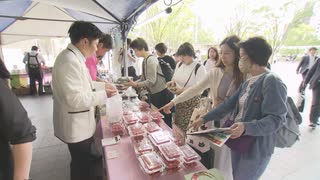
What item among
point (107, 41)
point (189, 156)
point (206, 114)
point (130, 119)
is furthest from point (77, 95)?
point (107, 41)

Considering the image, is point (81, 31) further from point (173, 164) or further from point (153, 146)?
point (173, 164)

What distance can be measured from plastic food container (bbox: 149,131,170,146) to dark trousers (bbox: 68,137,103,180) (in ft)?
1.74

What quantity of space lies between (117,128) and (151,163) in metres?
0.62

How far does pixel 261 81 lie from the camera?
1.14 m

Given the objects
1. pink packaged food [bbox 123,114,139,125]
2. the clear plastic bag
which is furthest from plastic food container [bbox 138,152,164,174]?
the clear plastic bag

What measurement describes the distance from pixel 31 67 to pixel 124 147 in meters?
6.21

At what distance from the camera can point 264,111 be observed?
109cm

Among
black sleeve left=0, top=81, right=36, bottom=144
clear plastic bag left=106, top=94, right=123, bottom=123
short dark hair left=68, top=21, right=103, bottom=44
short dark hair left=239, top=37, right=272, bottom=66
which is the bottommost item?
clear plastic bag left=106, top=94, right=123, bottom=123

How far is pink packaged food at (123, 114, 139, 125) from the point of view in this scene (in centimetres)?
166

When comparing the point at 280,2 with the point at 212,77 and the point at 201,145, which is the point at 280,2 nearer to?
the point at 212,77

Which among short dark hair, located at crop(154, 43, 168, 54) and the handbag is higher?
short dark hair, located at crop(154, 43, 168, 54)

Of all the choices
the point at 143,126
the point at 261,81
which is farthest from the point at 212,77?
the point at 143,126

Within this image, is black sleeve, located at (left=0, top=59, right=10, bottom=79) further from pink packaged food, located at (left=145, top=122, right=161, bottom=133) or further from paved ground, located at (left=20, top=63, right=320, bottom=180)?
paved ground, located at (left=20, top=63, right=320, bottom=180)

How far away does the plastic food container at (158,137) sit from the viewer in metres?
1.30
